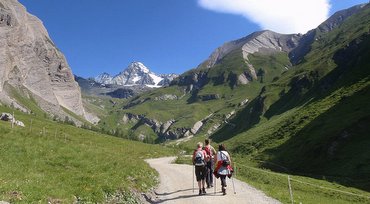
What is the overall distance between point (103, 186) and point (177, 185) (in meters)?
10.8

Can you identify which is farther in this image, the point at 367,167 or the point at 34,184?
the point at 367,167

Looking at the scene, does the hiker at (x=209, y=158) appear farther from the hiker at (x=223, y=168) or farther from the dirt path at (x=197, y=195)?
the hiker at (x=223, y=168)

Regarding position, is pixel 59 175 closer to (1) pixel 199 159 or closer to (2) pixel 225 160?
(1) pixel 199 159

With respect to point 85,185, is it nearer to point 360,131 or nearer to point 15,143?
point 15,143

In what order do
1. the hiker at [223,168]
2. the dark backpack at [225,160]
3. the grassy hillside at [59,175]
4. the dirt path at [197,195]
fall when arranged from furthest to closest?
the dark backpack at [225,160] < the hiker at [223,168] < the dirt path at [197,195] < the grassy hillside at [59,175]

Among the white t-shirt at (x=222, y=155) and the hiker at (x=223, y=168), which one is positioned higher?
the white t-shirt at (x=222, y=155)

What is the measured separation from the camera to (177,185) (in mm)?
32844

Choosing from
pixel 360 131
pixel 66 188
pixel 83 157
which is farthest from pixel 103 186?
pixel 360 131

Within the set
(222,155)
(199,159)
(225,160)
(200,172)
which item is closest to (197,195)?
(200,172)

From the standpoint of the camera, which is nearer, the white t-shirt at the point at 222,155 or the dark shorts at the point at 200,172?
the white t-shirt at the point at 222,155

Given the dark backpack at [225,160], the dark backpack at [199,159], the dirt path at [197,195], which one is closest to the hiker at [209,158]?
the dirt path at [197,195]

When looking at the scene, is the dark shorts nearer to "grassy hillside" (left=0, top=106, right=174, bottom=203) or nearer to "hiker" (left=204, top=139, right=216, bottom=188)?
"hiker" (left=204, top=139, right=216, bottom=188)

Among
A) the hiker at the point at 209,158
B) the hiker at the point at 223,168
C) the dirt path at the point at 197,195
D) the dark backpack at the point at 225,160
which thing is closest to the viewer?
the dirt path at the point at 197,195

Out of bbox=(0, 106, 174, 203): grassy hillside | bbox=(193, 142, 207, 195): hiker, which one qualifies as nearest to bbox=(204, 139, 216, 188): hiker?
bbox=(193, 142, 207, 195): hiker
